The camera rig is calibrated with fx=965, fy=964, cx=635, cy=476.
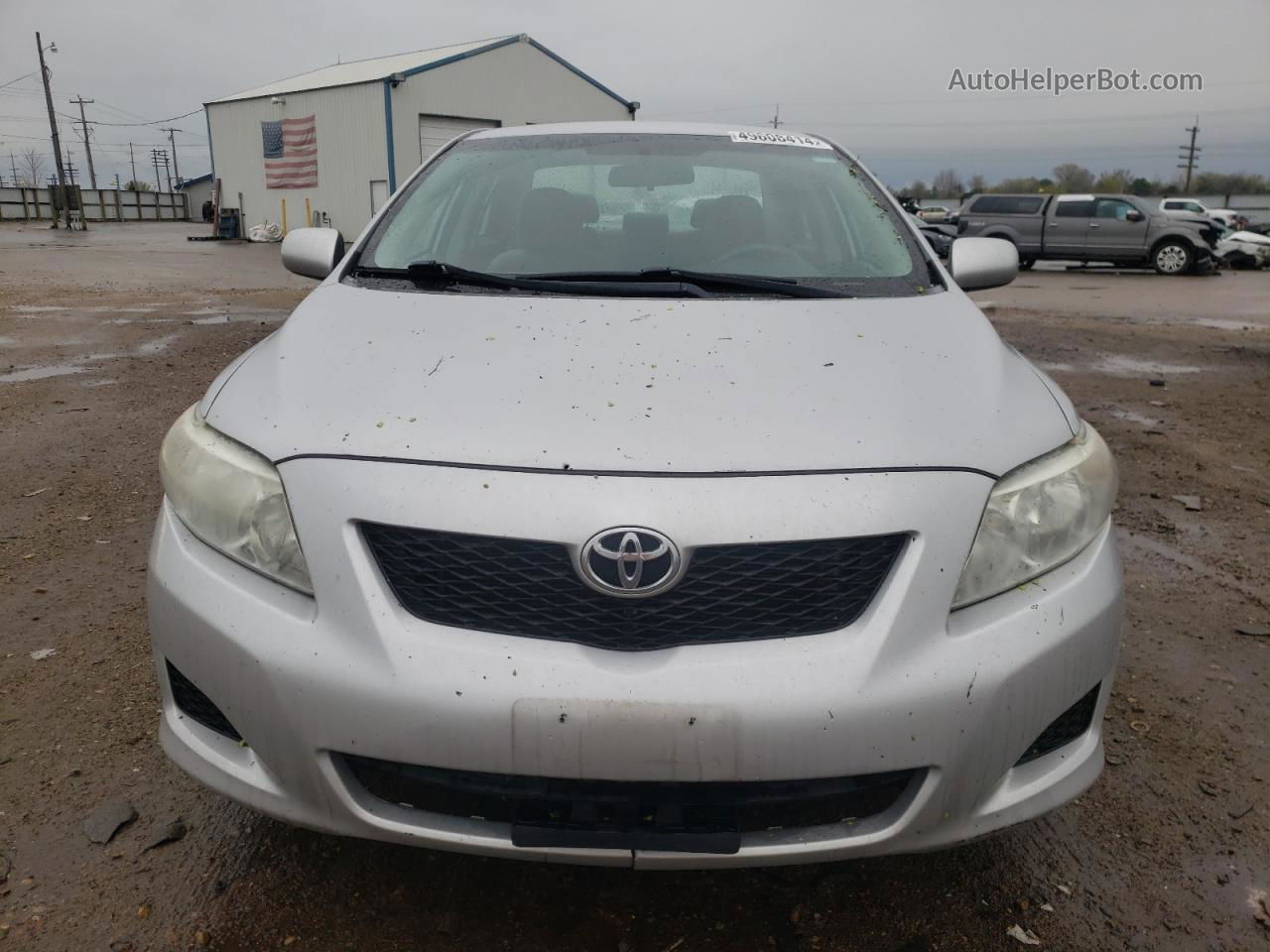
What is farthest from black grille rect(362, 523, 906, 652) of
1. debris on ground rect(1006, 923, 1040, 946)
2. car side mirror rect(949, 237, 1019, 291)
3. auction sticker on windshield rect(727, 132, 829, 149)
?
auction sticker on windshield rect(727, 132, 829, 149)

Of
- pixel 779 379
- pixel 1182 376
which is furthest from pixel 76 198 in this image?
pixel 779 379

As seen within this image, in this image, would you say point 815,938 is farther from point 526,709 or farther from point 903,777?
point 526,709

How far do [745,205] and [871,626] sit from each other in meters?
1.66

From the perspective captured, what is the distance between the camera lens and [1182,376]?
25.8 feet

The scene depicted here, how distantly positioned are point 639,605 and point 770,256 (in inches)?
55.8

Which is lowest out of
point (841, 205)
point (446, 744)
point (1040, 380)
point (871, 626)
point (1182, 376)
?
point (1182, 376)

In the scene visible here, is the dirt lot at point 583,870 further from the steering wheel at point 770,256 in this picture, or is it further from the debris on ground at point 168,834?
the steering wheel at point 770,256

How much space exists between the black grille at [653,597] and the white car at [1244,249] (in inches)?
1017

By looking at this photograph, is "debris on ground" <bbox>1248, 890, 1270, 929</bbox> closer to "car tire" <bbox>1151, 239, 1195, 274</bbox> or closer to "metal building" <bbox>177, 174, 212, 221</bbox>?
"car tire" <bbox>1151, 239, 1195, 274</bbox>

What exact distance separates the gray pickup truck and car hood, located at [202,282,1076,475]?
20.8 m

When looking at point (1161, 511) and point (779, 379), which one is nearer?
point (779, 379)

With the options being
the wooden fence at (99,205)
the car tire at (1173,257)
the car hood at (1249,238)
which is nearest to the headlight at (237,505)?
the car tire at (1173,257)

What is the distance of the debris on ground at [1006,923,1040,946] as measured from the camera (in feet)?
6.04

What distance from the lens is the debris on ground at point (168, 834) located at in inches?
81.5
